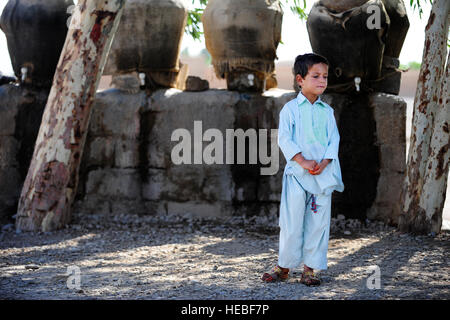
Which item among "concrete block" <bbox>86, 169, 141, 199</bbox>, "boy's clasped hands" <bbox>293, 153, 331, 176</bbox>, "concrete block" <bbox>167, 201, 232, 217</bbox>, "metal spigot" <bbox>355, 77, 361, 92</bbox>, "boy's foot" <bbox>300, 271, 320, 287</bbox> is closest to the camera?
"boy's clasped hands" <bbox>293, 153, 331, 176</bbox>

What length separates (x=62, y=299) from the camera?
291 centimetres

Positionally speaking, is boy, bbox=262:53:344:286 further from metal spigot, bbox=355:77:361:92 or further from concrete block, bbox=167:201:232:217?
concrete block, bbox=167:201:232:217

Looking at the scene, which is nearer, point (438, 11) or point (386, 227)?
point (438, 11)

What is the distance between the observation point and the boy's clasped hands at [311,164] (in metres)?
3.02

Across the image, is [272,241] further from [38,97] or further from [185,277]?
[38,97]

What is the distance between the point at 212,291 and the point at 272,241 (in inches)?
66.1

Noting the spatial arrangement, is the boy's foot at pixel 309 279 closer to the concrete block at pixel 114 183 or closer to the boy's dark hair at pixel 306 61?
the boy's dark hair at pixel 306 61

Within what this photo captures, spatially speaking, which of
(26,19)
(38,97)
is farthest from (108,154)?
(26,19)

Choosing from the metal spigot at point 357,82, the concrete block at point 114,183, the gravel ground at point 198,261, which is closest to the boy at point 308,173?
the gravel ground at point 198,261

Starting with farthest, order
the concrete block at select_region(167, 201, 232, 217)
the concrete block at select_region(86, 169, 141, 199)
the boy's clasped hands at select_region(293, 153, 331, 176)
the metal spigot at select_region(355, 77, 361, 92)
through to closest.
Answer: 1. the concrete block at select_region(86, 169, 141, 199)
2. the concrete block at select_region(167, 201, 232, 217)
3. the metal spigot at select_region(355, 77, 361, 92)
4. the boy's clasped hands at select_region(293, 153, 331, 176)

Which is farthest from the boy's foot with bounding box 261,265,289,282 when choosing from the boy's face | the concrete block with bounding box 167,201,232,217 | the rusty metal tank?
the rusty metal tank

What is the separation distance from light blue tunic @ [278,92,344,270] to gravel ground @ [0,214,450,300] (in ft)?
0.72

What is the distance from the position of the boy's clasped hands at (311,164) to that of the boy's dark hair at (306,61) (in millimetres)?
482

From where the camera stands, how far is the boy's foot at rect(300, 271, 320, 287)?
3.14m
